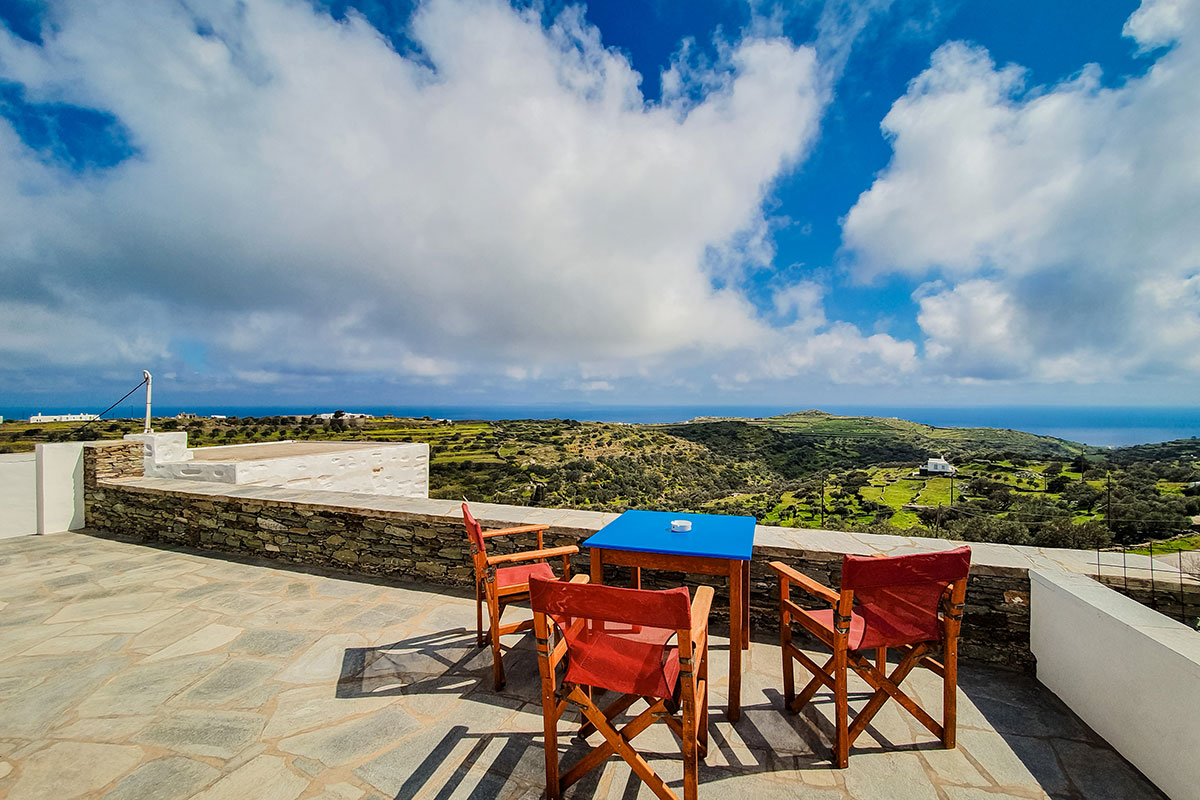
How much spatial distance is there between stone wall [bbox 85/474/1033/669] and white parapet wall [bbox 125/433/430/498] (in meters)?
0.81

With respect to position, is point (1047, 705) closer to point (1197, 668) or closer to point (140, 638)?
point (1197, 668)

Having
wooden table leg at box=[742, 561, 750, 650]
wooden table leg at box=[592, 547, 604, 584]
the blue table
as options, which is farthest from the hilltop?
wooden table leg at box=[592, 547, 604, 584]

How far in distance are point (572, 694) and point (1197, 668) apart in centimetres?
231

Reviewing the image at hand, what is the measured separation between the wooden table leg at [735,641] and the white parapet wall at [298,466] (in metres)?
7.62

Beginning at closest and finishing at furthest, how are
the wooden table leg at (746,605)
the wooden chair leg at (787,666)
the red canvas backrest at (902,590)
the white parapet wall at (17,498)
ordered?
the red canvas backrest at (902,590) → the wooden chair leg at (787,666) → the wooden table leg at (746,605) → the white parapet wall at (17,498)

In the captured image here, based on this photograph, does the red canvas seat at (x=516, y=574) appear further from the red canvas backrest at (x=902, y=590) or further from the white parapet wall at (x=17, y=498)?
the white parapet wall at (x=17, y=498)

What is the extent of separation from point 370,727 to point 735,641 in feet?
6.17

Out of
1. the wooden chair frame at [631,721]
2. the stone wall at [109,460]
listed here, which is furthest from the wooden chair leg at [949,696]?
the stone wall at [109,460]

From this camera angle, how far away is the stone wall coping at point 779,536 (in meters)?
2.88

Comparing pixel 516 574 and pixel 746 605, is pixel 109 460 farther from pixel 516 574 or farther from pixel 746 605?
pixel 746 605

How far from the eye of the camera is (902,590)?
6.57 ft

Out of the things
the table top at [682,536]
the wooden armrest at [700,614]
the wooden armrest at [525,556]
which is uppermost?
the table top at [682,536]

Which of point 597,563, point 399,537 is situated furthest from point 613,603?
point 399,537

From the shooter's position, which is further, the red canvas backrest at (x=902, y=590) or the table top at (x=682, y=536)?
the table top at (x=682, y=536)
